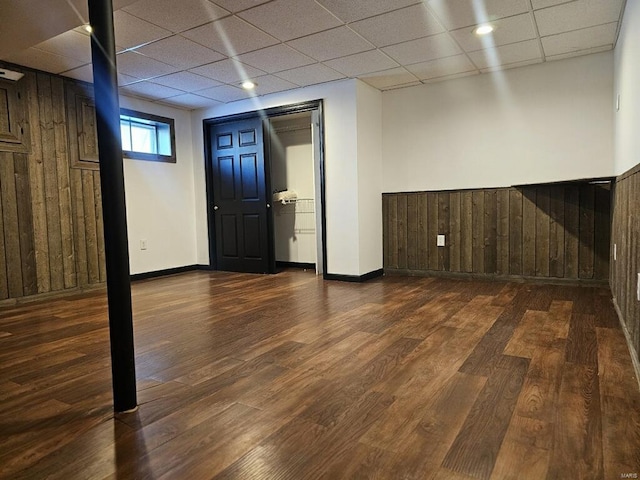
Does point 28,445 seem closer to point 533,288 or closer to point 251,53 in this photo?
point 251,53

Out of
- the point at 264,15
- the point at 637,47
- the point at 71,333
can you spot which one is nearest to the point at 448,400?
the point at 637,47

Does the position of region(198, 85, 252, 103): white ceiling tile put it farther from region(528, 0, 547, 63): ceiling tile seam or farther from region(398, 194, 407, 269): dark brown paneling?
region(528, 0, 547, 63): ceiling tile seam

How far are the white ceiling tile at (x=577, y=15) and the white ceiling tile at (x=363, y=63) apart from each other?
1286 mm

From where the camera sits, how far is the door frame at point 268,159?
15.6ft

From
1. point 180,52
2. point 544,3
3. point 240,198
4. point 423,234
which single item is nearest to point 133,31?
point 180,52


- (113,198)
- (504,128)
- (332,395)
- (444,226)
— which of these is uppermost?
(504,128)

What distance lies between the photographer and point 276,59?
3801 mm

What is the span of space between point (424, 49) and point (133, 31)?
7.83 ft

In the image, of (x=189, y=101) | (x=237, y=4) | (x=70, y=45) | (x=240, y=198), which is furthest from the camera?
(x=240, y=198)

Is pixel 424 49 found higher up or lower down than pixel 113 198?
higher up

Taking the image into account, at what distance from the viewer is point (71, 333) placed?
2.80 m

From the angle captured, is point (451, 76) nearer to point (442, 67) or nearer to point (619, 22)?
point (442, 67)

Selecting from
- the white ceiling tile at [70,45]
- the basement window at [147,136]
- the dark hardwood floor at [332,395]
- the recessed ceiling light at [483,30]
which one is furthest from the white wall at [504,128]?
the white ceiling tile at [70,45]

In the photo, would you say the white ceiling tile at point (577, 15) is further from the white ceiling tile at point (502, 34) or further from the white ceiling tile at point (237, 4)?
the white ceiling tile at point (237, 4)
